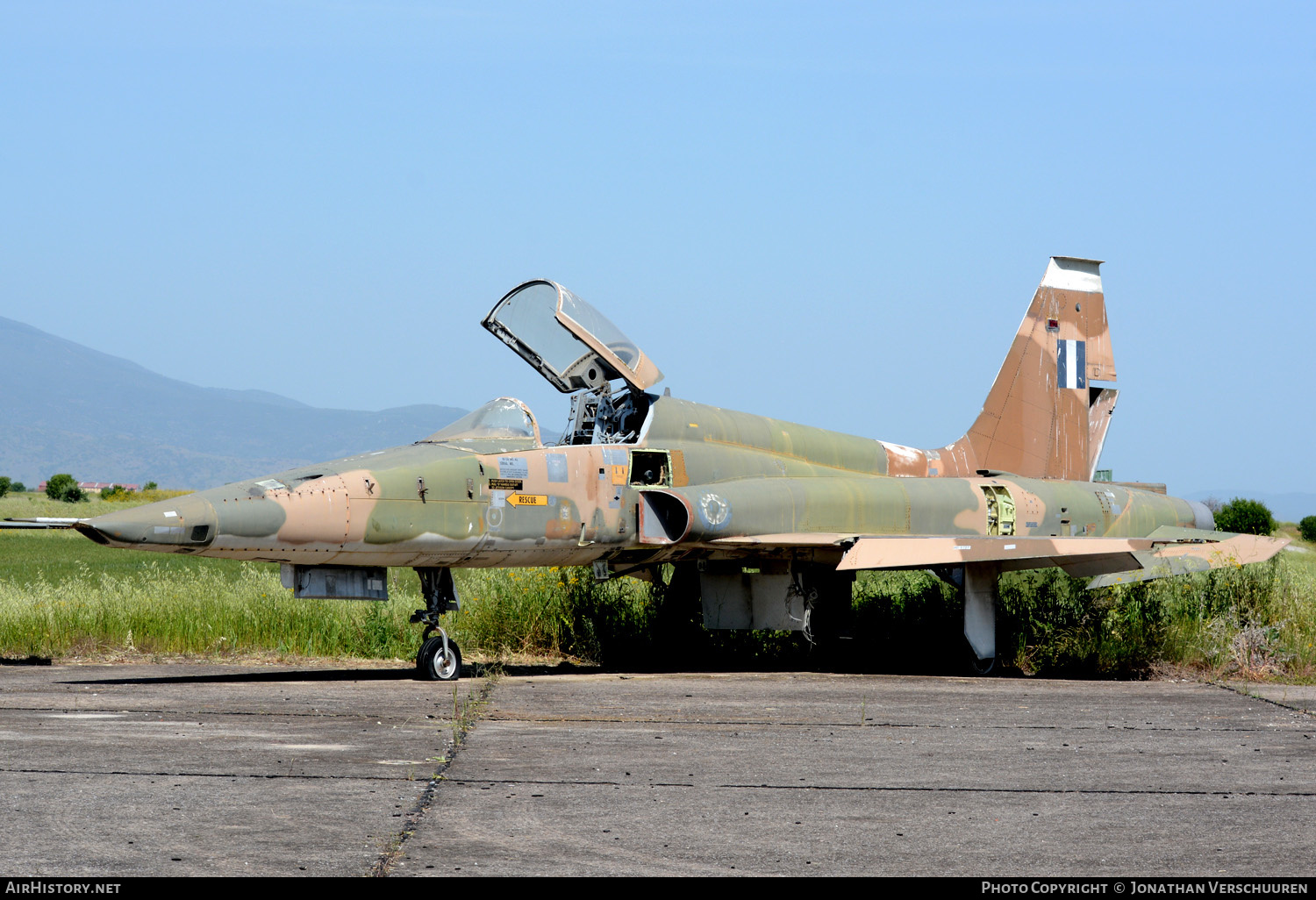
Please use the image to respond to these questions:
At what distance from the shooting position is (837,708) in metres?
10.3

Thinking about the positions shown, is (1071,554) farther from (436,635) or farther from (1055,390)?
(436,635)

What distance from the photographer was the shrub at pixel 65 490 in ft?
199

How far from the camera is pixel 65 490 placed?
6378cm

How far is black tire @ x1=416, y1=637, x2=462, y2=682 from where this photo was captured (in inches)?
460

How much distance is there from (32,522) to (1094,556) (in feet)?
32.5

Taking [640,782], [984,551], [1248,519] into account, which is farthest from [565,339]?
[1248,519]

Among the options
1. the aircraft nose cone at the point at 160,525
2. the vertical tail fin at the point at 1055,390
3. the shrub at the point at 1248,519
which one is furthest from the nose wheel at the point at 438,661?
the shrub at the point at 1248,519

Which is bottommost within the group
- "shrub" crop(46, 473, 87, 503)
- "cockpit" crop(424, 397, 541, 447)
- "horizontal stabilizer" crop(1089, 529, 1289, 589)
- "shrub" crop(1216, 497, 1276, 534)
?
"shrub" crop(1216, 497, 1276, 534)

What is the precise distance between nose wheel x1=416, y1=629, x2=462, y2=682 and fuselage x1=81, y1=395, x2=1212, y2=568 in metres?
0.75

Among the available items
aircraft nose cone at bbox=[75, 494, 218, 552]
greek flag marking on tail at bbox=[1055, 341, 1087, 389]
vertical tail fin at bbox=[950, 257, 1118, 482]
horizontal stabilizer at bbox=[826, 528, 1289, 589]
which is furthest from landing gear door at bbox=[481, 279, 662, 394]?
greek flag marking on tail at bbox=[1055, 341, 1087, 389]

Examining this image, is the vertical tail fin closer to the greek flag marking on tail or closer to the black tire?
the greek flag marking on tail

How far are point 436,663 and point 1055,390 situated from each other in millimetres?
9742
